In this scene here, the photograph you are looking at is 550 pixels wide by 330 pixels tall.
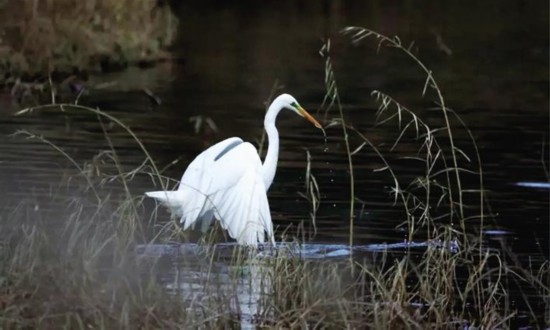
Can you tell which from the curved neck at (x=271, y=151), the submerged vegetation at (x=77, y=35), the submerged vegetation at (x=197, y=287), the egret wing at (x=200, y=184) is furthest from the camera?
the submerged vegetation at (x=77, y=35)

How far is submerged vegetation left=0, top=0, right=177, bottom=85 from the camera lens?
20.7 metres

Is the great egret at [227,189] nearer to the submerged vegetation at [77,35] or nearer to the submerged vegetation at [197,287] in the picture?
the submerged vegetation at [197,287]

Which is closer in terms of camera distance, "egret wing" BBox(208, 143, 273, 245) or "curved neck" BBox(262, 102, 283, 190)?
"egret wing" BBox(208, 143, 273, 245)

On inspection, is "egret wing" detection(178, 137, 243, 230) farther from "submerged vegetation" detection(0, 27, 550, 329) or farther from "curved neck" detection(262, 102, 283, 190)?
"submerged vegetation" detection(0, 27, 550, 329)

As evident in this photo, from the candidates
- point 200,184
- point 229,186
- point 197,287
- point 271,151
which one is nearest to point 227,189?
point 229,186

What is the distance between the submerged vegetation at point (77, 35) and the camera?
2072cm

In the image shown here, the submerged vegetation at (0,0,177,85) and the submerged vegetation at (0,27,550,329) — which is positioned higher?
the submerged vegetation at (0,0,177,85)

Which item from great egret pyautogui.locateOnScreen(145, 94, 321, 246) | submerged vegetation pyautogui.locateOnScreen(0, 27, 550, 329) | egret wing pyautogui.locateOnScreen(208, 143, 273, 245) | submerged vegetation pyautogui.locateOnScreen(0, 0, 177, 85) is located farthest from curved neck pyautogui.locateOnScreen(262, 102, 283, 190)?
submerged vegetation pyautogui.locateOnScreen(0, 0, 177, 85)

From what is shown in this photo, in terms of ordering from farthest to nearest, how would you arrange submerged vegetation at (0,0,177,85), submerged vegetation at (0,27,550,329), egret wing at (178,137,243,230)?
submerged vegetation at (0,0,177,85)
egret wing at (178,137,243,230)
submerged vegetation at (0,27,550,329)

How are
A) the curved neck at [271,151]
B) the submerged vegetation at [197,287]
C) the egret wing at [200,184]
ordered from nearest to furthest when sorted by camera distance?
the submerged vegetation at [197,287], the egret wing at [200,184], the curved neck at [271,151]

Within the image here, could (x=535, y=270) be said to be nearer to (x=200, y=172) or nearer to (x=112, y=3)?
(x=200, y=172)

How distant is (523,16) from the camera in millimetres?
39688

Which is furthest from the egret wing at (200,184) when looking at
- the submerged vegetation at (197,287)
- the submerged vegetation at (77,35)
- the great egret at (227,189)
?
the submerged vegetation at (77,35)

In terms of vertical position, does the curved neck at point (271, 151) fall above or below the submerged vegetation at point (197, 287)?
above
